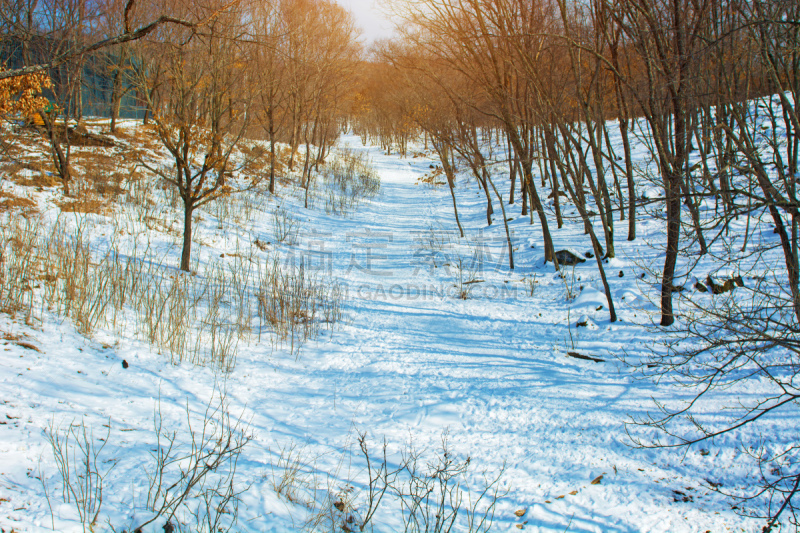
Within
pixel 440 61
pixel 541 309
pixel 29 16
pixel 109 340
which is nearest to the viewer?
pixel 109 340

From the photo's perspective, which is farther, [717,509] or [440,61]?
[440,61]

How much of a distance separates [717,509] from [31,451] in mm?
3926

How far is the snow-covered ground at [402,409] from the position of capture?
8.00ft

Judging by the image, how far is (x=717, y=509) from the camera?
258 cm

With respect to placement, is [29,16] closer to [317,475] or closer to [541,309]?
[317,475]

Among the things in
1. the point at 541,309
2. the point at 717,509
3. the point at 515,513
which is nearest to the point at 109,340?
the point at 515,513

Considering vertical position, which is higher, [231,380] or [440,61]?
[440,61]

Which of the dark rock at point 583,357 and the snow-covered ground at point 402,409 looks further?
the dark rock at point 583,357

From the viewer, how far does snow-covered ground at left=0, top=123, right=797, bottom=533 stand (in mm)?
2439

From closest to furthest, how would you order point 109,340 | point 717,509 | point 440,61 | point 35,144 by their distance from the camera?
1. point 717,509
2. point 109,340
3. point 440,61
4. point 35,144

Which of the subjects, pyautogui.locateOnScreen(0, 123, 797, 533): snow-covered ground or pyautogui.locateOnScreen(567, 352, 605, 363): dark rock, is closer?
pyautogui.locateOnScreen(0, 123, 797, 533): snow-covered ground

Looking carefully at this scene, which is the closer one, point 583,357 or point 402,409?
point 402,409

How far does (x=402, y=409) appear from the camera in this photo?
388 centimetres

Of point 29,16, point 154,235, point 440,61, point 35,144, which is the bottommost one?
point 154,235
